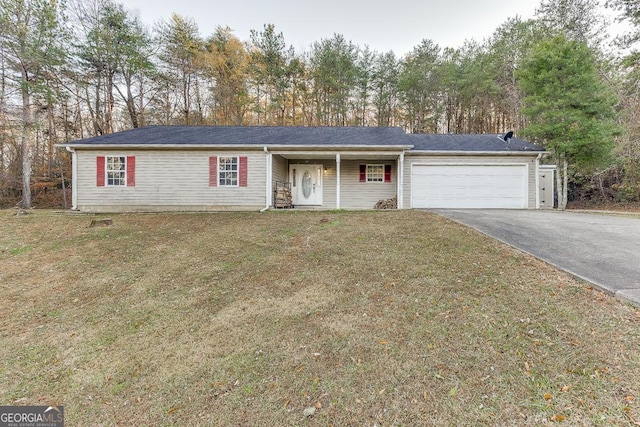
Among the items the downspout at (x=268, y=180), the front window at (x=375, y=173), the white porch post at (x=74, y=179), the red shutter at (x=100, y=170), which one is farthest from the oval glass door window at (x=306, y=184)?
the white porch post at (x=74, y=179)

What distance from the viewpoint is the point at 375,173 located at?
12570 mm

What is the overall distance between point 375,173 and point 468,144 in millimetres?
3997

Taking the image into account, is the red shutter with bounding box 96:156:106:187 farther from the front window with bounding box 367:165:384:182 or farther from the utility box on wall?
the utility box on wall

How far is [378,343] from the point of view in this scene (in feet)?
9.03

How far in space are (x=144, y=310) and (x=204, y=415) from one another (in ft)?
6.88

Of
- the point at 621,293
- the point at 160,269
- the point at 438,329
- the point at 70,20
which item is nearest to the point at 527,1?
the point at 621,293

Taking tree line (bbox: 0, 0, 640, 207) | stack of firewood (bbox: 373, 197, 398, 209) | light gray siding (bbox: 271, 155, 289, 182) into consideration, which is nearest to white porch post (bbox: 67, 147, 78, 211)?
tree line (bbox: 0, 0, 640, 207)

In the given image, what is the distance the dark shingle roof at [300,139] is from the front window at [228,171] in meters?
0.61

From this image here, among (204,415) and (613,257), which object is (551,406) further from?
(613,257)

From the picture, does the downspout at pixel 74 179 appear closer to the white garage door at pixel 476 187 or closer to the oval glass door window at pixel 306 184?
the oval glass door window at pixel 306 184

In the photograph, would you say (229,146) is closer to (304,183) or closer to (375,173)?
(304,183)

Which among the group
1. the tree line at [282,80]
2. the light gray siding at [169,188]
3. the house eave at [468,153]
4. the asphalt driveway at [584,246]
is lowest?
the asphalt driveway at [584,246]

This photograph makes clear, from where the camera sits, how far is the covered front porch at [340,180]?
491 inches

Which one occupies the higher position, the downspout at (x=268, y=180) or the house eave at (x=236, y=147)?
the house eave at (x=236, y=147)
